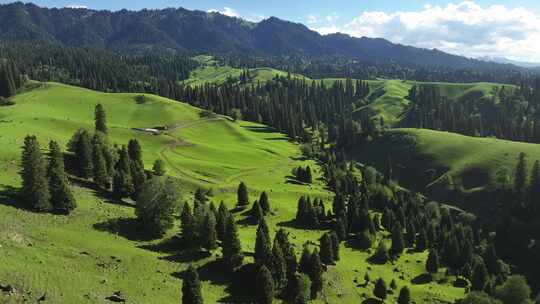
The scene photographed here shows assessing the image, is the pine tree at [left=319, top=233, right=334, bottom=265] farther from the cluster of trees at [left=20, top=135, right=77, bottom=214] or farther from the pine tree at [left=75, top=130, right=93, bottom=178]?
the pine tree at [left=75, top=130, right=93, bottom=178]

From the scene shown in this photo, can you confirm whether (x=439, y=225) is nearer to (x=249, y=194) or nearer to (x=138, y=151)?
(x=249, y=194)

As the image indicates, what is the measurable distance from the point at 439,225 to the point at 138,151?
8856cm

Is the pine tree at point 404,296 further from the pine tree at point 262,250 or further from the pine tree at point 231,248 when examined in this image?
the pine tree at point 231,248

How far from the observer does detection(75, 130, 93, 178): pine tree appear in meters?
89.6

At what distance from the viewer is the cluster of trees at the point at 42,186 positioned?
6781cm

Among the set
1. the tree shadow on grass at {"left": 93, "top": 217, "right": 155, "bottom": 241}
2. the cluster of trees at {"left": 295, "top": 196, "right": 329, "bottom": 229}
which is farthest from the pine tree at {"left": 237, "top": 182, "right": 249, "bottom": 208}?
the tree shadow on grass at {"left": 93, "top": 217, "right": 155, "bottom": 241}

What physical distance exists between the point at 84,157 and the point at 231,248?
1618 inches

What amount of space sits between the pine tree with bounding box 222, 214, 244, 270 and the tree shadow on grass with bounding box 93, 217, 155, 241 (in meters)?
13.5

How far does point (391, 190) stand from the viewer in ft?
497

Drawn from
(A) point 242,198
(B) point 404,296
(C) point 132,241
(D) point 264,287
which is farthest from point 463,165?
(C) point 132,241

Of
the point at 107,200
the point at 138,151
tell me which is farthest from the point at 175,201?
the point at 138,151

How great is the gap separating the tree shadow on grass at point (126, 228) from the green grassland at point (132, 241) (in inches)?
8.6

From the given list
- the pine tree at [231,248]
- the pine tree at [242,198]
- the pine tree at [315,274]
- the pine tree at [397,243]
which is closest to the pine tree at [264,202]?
the pine tree at [242,198]

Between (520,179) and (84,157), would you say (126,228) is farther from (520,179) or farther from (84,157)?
(520,179)
